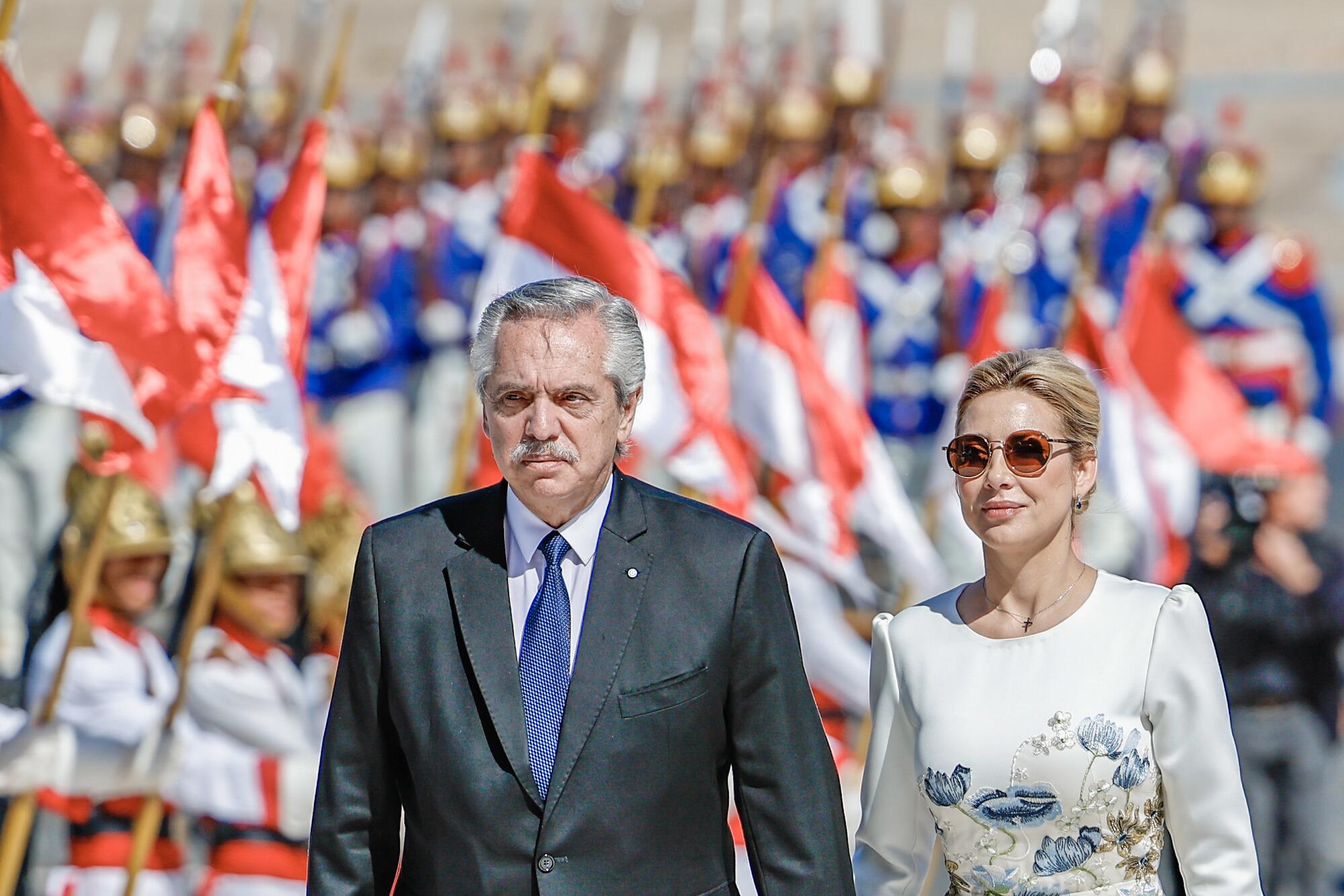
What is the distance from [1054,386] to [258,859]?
3.37 m

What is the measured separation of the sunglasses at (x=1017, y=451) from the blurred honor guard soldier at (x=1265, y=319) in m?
6.44

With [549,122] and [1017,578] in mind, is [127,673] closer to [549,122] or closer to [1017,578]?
[1017,578]

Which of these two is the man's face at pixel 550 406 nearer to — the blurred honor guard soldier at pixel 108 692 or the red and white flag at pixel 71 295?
the red and white flag at pixel 71 295

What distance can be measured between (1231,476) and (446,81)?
587 cm

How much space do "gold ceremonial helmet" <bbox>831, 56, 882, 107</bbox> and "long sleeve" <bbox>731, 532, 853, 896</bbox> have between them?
8557 mm

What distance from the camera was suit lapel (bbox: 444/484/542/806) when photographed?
7.43 ft

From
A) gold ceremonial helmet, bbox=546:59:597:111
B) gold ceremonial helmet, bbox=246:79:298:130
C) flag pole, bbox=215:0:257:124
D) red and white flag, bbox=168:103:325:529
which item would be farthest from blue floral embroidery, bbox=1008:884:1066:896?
gold ceremonial helmet, bbox=246:79:298:130

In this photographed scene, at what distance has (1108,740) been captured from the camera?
92.3 inches

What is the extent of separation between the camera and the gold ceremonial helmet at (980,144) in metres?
9.99

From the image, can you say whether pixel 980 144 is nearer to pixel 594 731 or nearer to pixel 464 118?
pixel 464 118

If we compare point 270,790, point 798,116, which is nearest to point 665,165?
point 798,116

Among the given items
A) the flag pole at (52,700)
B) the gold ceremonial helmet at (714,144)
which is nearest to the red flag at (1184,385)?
the gold ceremonial helmet at (714,144)

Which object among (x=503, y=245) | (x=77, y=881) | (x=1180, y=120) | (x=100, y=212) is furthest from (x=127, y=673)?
(x=1180, y=120)

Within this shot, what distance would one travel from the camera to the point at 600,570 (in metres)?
2.36
